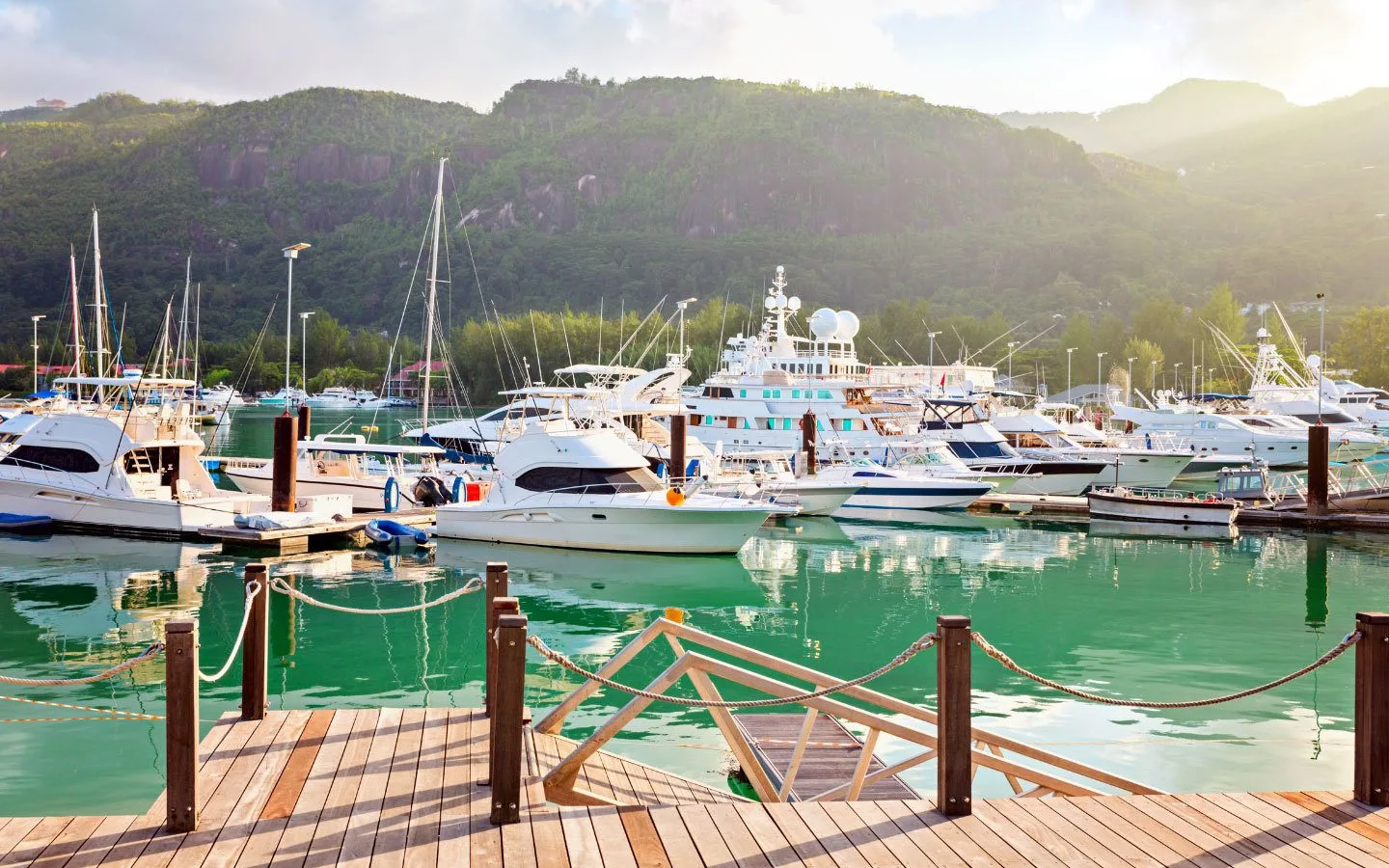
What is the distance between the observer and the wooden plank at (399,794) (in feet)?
19.4

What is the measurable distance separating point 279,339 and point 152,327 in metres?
18.8

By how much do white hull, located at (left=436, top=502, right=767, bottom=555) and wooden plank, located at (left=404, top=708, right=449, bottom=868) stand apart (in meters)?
17.3

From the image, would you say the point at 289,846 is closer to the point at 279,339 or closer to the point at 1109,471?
the point at 1109,471

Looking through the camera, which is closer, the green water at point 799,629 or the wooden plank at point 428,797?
the wooden plank at point 428,797

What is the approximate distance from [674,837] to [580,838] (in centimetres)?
53

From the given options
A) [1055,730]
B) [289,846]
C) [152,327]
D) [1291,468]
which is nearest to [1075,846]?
[289,846]

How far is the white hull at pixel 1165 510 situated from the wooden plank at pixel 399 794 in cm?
2949

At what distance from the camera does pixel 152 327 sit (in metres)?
148

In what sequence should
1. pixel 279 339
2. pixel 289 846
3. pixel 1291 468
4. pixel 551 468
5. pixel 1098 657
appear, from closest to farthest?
pixel 289 846, pixel 1098 657, pixel 551 468, pixel 1291 468, pixel 279 339

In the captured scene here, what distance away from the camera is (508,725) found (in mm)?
6297

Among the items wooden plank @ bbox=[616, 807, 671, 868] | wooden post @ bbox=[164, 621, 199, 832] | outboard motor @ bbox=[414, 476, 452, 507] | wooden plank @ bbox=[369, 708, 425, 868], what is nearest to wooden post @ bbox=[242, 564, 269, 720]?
wooden plank @ bbox=[369, 708, 425, 868]

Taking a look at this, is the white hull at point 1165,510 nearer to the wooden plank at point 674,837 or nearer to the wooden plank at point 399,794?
the wooden plank at point 399,794

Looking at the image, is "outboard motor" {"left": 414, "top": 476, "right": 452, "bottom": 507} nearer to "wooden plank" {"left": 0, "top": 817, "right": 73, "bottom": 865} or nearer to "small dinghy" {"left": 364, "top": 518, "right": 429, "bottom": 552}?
"small dinghy" {"left": 364, "top": 518, "right": 429, "bottom": 552}

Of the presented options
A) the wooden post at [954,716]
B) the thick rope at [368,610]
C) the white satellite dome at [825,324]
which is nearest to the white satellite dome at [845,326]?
the white satellite dome at [825,324]
